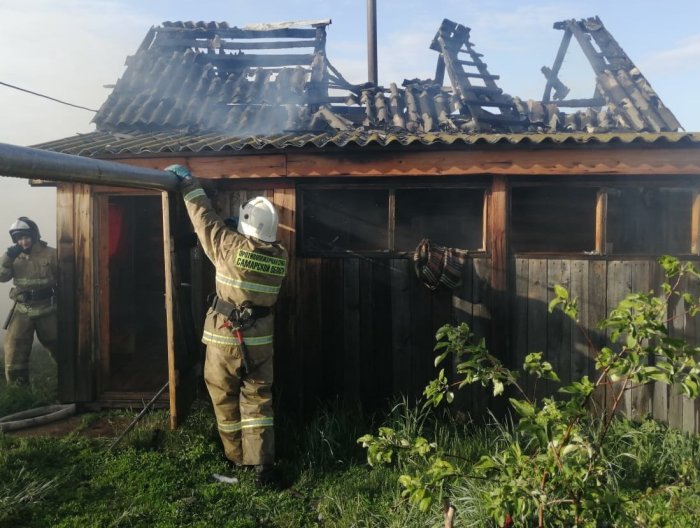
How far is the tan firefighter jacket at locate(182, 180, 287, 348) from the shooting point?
4.48 meters

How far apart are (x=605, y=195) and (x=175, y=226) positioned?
4.37m

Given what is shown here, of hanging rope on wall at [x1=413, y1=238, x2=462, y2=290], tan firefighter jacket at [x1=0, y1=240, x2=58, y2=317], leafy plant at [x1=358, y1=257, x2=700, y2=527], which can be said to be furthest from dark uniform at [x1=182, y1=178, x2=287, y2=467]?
tan firefighter jacket at [x1=0, y1=240, x2=58, y2=317]

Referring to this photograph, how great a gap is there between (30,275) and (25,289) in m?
0.22

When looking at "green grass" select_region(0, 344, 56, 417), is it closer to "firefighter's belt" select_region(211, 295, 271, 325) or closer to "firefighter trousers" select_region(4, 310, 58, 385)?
"firefighter trousers" select_region(4, 310, 58, 385)

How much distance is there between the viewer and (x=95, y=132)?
23.2 ft

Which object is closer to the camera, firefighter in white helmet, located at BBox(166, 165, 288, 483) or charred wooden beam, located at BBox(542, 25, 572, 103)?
firefighter in white helmet, located at BBox(166, 165, 288, 483)

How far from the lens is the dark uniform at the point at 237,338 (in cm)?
450

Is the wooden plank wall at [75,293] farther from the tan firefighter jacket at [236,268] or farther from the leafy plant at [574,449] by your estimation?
the leafy plant at [574,449]

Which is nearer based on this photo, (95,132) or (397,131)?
(95,132)

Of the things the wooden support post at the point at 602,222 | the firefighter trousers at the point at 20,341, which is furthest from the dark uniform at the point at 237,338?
the firefighter trousers at the point at 20,341

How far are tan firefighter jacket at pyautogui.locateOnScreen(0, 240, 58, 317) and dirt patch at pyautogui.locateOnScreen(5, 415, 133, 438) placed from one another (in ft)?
7.56

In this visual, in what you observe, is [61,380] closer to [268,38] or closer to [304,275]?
[304,275]

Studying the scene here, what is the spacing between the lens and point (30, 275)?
727 cm

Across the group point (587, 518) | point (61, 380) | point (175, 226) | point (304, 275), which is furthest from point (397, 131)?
point (587, 518)
